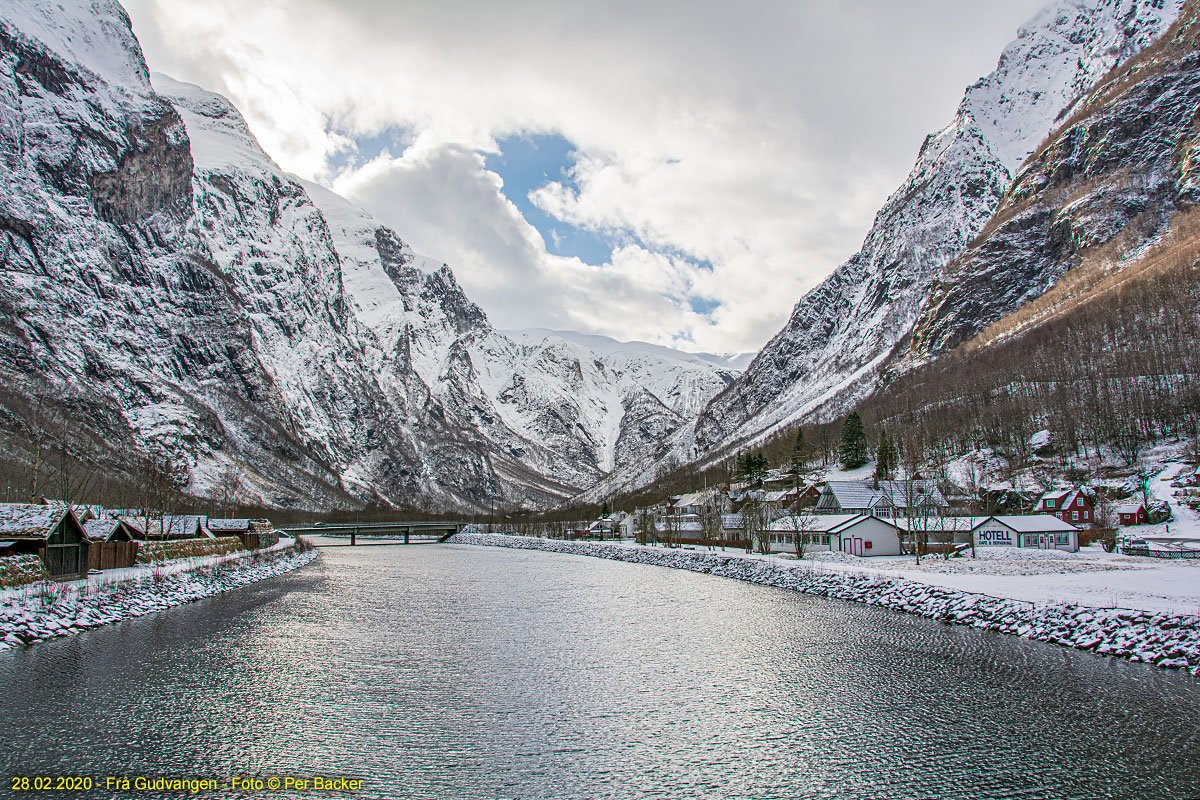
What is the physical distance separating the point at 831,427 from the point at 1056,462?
66.8 meters

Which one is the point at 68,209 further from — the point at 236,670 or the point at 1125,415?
the point at 1125,415

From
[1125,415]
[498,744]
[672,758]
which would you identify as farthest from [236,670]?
[1125,415]

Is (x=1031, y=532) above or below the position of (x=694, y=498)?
below

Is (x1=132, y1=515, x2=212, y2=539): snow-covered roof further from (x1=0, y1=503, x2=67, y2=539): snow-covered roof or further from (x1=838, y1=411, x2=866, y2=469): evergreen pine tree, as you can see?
(x1=838, y1=411, x2=866, y2=469): evergreen pine tree

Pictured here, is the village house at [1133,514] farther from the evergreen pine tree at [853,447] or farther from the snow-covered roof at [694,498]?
the snow-covered roof at [694,498]

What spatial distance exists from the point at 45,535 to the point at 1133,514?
93469 millimetres

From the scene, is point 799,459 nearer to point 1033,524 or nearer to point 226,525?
point 1033,524

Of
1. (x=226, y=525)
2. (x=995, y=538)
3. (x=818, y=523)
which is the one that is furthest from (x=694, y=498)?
(x=226, y=525)

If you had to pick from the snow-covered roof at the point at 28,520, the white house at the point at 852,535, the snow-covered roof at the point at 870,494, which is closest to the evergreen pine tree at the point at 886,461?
the snow-covered roof at the point at 870,494

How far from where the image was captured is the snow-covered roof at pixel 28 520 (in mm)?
40497

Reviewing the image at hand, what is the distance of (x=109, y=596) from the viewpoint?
1602 inches

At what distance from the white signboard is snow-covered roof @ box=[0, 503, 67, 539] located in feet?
251

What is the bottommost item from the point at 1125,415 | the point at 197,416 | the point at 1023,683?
the point at 1023,683

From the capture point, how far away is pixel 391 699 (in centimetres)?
2294
